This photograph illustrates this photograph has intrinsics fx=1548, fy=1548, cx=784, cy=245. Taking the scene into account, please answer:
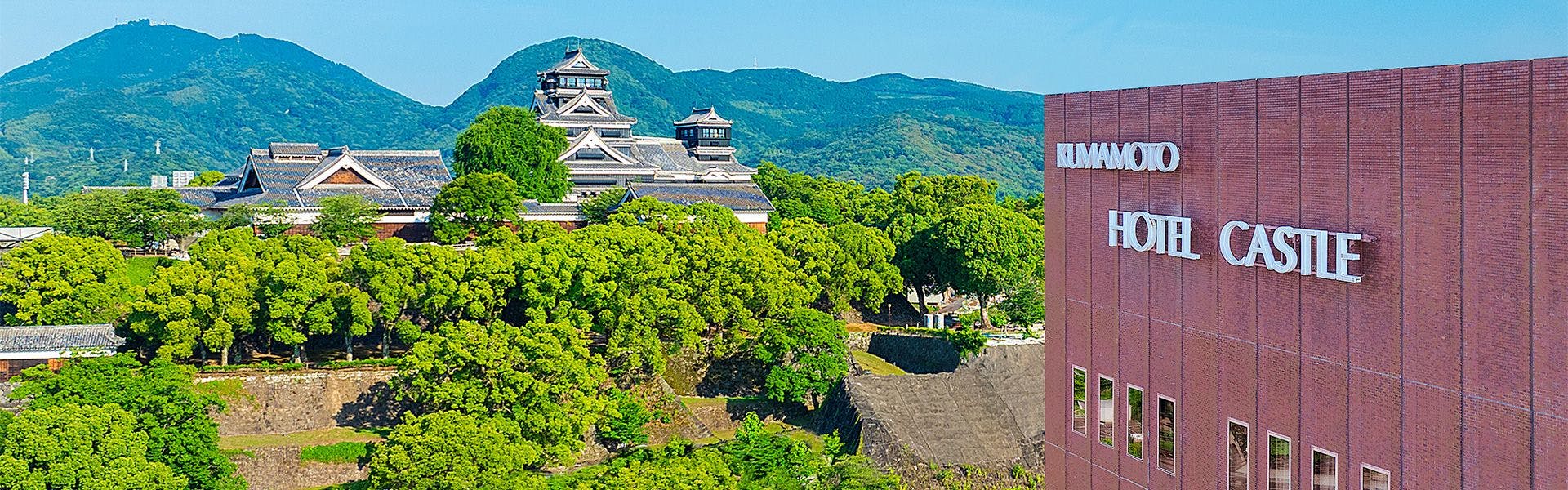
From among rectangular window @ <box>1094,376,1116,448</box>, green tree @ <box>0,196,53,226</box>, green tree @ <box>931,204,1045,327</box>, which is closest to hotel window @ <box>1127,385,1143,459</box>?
rectangular window @ <box>1094,376,1116,448</box>

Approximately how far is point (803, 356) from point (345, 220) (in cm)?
1517

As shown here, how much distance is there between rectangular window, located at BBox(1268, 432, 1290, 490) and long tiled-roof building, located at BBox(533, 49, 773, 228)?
38.0m

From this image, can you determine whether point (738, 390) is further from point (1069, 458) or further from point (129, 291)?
point (1069, 458)

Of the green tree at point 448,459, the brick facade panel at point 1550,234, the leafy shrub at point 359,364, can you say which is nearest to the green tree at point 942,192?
the leafy shrub at point 359,364

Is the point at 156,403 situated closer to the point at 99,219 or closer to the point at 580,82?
the point at 99,219

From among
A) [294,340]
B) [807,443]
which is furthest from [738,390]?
[294,340]

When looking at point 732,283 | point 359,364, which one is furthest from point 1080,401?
point 732,283

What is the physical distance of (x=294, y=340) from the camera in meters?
35.4

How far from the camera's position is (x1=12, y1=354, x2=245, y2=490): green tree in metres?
29.2

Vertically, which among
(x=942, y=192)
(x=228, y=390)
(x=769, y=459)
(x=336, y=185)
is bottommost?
(x=769, y=459)

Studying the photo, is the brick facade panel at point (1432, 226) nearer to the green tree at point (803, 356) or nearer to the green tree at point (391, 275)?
the green tree at point (391, 275)

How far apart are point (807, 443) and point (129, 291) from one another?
56.2ft

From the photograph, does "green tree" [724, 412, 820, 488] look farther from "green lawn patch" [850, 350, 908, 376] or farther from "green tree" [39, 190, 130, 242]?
"green tree" [39, 190, 130, 242]

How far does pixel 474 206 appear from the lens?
46469mm
